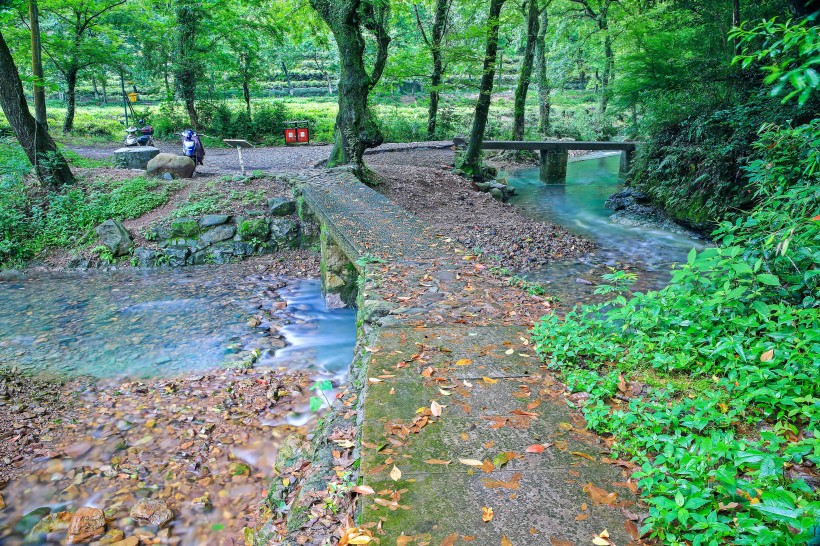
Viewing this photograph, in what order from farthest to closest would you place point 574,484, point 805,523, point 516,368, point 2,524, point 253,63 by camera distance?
point 253,63, point 2,524, point 516,368, point 574,484, point 805,523

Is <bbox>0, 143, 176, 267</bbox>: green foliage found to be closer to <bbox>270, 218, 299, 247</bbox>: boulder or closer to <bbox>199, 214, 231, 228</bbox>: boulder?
<bbox>199, 214, 231, 228</bbox>: boulder

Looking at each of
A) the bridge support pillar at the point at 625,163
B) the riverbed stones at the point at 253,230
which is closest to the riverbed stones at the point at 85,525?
the riverbed stones at the point at 253,230

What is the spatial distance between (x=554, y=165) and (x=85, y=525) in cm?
1684

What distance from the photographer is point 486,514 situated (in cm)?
208

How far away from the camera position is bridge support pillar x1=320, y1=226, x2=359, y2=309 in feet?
24.5

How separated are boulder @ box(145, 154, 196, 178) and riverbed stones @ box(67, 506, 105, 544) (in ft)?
31.9

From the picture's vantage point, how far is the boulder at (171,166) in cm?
1177

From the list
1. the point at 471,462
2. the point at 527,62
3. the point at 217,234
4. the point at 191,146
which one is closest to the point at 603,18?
the point at 527,62

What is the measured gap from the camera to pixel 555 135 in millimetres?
24203

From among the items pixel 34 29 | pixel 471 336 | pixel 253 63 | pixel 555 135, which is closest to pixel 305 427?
pixel 471 336

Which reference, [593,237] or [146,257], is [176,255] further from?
[593,237]

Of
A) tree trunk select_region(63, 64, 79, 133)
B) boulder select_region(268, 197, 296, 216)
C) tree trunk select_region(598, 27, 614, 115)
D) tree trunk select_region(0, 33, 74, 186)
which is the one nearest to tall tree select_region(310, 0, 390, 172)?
boulder select_region(268, 197, 296, 216)

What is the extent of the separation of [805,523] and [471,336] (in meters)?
2.24

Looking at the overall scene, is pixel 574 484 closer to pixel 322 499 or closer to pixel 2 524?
pixel 322 499
